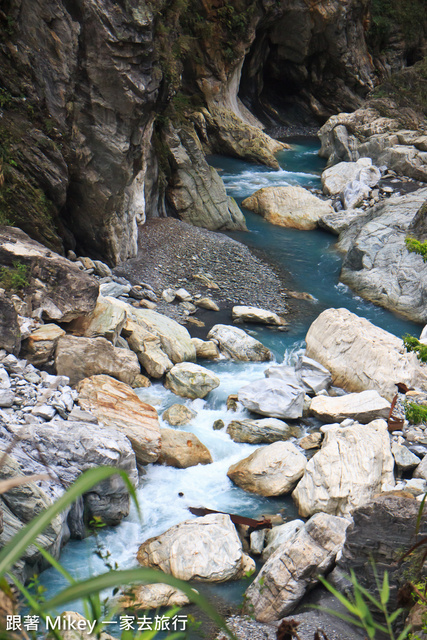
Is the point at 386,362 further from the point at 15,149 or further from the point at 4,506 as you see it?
the point at 15,149

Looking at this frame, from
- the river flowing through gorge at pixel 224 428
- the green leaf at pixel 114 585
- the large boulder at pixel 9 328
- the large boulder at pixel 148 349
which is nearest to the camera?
the green leaf at pixel 114 585

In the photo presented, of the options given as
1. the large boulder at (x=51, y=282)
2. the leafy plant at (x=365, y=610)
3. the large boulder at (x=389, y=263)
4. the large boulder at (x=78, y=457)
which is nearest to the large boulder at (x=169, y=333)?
the large boulder at (x=51, y=282)

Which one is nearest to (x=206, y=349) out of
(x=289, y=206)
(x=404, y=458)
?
(x=404, y=458)

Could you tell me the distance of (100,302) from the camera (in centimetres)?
1068

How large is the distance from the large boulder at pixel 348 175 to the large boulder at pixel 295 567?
1727 cm

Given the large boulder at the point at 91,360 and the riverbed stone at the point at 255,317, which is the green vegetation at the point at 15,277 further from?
the riverbed stone at the point at 255,317

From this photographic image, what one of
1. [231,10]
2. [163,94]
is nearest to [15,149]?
[163,94]

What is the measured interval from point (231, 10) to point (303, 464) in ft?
74.9

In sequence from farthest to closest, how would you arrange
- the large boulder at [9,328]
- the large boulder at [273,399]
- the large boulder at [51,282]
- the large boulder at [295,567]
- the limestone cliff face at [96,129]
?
the limestone cliff face at [96,129], the large boulder at [51,282], the large boulder at [273,399], the large boulder at [9,328], the large boulder at [295,567]

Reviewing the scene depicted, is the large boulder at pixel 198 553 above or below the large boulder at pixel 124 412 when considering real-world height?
below

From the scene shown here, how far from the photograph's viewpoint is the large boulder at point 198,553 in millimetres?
6430

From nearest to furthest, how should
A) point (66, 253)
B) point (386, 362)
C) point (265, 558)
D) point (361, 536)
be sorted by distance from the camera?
point (361, 536), point (265, 558), point (386, 362), point (66, 253)

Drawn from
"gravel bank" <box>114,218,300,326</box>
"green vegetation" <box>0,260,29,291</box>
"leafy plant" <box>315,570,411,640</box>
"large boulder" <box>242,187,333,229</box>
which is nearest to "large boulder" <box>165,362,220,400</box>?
"gravel bank" <box>114,218,300,326</box>

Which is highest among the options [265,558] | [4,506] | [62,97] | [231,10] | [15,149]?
Answer: [231,10]
